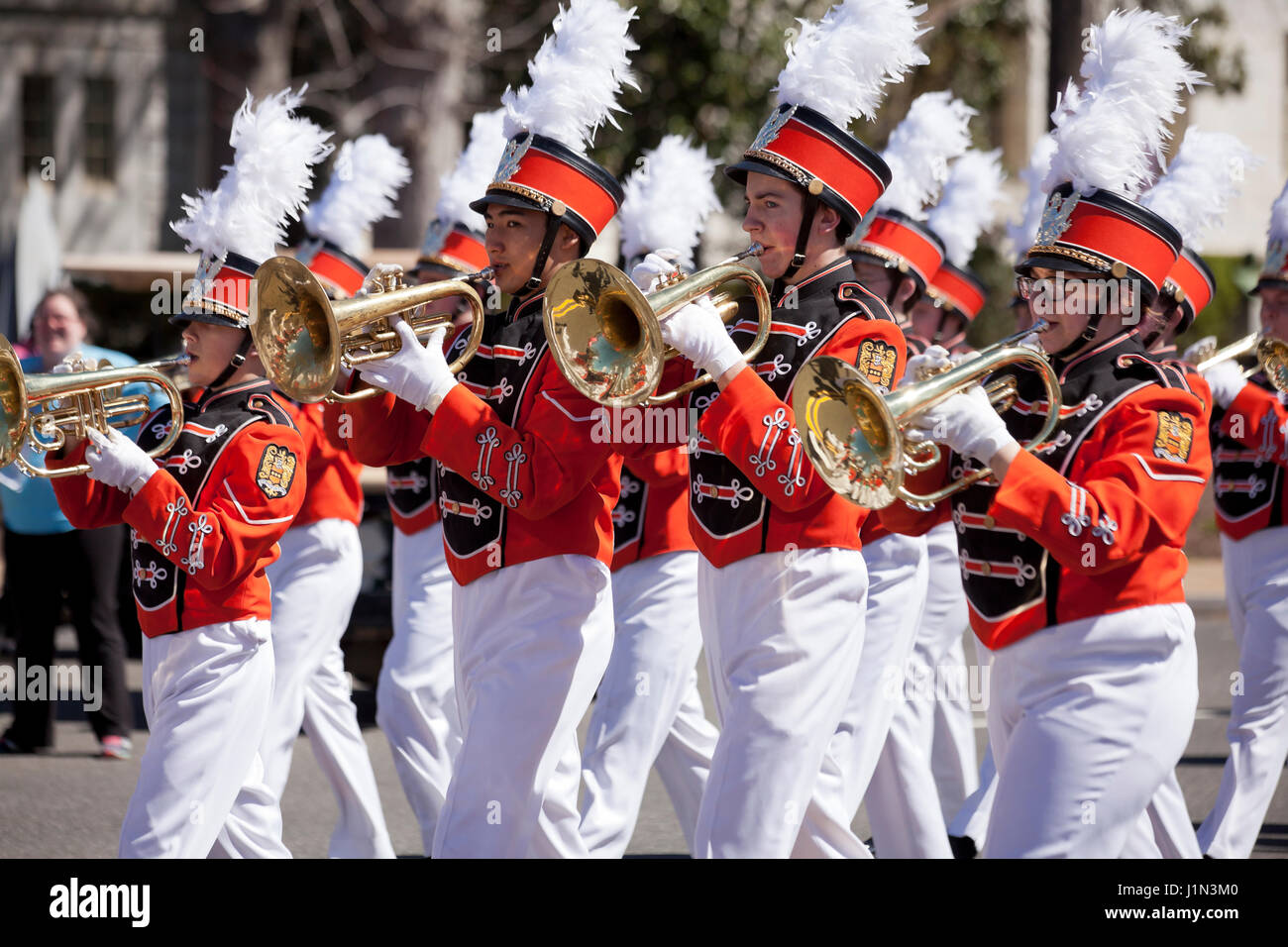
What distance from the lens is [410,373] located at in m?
4.27

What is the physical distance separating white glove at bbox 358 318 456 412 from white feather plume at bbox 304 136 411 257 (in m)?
3.29

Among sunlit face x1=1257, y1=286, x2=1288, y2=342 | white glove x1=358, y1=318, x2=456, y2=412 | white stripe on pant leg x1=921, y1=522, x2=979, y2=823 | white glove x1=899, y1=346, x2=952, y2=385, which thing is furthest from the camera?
white stripe on pant leg x1=921, y1=522, x2=979, y2=823

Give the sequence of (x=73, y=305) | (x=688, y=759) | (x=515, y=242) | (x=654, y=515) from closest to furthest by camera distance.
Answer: (x=515, y=242) < (x=654, y=515) < (x=688, y=759) < (x=73, y=305)

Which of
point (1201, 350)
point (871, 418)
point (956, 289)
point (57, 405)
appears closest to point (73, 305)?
point (57, 405)

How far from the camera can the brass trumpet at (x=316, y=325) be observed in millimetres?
4207

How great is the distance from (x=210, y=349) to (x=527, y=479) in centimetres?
122

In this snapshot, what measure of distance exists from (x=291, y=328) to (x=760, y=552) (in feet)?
4.35

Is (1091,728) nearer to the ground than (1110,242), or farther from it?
nearer to the ground

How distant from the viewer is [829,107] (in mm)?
4531

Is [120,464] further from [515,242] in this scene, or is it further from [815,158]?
[815,158]

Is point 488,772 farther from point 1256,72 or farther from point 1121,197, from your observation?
point 1256,72

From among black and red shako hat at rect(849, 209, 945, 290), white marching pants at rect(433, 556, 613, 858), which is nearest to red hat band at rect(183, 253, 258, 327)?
white marching pants at rect(433, 556, 613, 858)

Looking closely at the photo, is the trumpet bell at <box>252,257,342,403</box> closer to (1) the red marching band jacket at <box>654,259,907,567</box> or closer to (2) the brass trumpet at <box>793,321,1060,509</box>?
(1) the red marching band jacket at <box>654,259,907,567</box>

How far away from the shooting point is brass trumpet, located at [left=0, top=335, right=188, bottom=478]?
15.1ft
